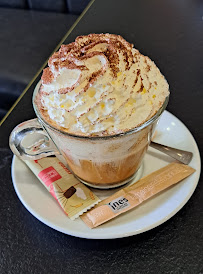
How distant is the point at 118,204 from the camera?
2.48 ft

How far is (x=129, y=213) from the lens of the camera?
750 millimetres

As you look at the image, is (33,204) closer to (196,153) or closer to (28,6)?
(196,153)

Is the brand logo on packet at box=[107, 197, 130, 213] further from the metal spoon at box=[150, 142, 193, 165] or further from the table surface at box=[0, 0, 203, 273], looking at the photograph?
the metal spoon at box=[150, 142, 193, 165]

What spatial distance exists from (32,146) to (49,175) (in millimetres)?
118

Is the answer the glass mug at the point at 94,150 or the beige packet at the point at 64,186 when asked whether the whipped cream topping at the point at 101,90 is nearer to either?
the glass mug at the point at 94,150

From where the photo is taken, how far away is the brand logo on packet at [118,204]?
2.44 feet

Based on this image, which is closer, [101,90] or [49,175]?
[101,90]

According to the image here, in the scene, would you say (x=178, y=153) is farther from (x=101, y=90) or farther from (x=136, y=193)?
(x=101, y=90)

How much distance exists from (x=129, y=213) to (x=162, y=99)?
0.27 meters

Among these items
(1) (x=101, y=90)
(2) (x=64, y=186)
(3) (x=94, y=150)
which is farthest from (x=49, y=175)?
(1) (x=101, y=90)

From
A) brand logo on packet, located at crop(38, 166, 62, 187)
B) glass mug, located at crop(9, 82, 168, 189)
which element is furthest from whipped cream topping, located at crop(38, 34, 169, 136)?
brand logo on packet, located at crop(38, 166, 62, 187)

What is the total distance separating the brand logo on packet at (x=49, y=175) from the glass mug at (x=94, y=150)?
40 mm

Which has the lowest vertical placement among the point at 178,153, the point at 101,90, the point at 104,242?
the point at 104,242

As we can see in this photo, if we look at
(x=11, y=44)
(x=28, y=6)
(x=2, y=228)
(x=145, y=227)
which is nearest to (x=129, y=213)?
(x=145, y=227)
